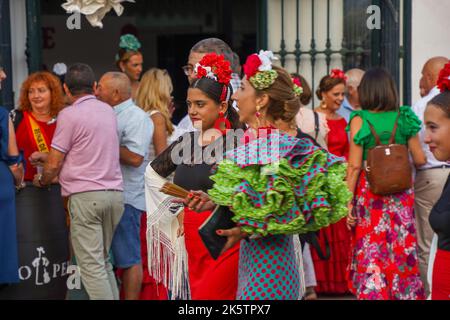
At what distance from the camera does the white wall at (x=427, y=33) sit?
8.68 metres

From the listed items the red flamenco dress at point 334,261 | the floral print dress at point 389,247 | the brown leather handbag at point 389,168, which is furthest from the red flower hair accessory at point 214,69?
the red flamenco dress at point 334,261

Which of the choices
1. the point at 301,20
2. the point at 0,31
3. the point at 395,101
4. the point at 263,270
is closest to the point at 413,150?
the point at 395,101

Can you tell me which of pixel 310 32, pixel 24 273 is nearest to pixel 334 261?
pixel 310 32

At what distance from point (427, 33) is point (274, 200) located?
516cm

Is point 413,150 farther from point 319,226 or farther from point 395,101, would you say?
point 319,226

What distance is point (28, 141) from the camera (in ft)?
22.6

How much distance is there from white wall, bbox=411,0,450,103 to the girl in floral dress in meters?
1.96

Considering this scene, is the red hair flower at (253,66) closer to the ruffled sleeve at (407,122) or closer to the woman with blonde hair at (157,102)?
the ruffled sleeve at (407,122)

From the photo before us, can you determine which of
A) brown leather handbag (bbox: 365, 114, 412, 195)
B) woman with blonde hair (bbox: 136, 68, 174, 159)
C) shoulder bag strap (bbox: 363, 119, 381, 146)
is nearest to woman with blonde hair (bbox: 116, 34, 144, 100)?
woman with blonde hair (bbox: 136, 68, 174, 159)

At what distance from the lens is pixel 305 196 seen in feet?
13.4

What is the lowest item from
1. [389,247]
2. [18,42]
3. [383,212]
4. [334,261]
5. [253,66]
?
[334,261]

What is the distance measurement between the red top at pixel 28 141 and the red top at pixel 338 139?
7.48 ft

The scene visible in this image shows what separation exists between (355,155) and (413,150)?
44 centimetres

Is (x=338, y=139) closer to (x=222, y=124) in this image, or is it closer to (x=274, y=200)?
(x=222, y=124)
